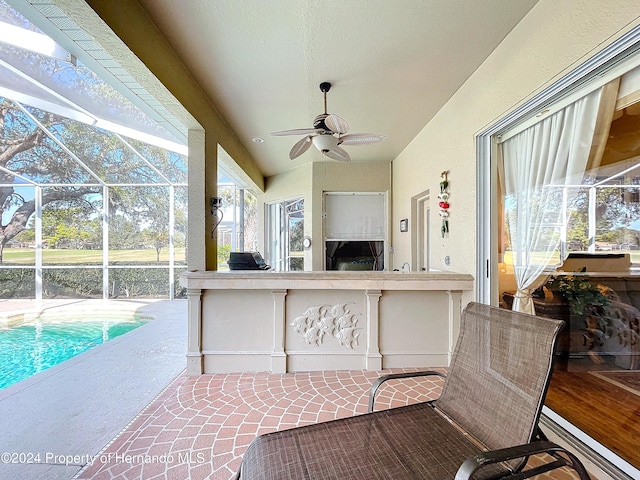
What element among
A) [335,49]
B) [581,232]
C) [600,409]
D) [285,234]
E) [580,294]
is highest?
[335,49]

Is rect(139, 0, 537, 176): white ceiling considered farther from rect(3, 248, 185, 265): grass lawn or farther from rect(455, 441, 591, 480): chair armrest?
rect(3, 248, 185, 265): grass lawn

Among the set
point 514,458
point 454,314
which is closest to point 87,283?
point 454,314

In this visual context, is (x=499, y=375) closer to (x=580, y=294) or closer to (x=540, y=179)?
(x=540, y=179)

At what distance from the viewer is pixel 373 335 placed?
2.78m

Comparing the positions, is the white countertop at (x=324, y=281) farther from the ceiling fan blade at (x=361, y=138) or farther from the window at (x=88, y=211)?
the window at (x=88, y=211)

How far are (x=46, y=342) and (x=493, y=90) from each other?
6.65 meters

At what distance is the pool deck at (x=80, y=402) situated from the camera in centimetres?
165

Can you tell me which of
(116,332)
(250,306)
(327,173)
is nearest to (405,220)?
(327,173)

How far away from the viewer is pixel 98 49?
1915 millimetres

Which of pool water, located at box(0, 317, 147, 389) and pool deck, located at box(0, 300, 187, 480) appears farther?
pool water, located at box(0, 317, 147, 389)

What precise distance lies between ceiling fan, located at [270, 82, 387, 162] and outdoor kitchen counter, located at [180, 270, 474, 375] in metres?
1.30

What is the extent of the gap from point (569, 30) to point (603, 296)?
1.97m

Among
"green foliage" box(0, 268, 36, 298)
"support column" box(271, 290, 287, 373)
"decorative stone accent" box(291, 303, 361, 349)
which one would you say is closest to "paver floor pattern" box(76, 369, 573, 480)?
"support column" box(271, 290, 287, 373)

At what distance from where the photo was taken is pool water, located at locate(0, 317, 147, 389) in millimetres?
3654
